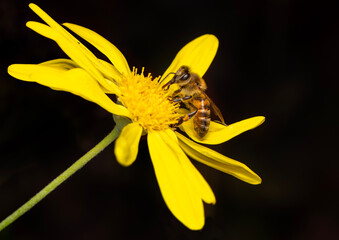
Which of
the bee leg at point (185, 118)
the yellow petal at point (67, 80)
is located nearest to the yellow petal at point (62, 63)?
the yellow petal at point (67, 80)

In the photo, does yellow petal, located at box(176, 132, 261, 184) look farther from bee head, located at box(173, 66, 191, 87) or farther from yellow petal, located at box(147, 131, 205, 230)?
bee head, located at box(173, 66, 191, 87)

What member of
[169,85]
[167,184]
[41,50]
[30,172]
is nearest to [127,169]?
[30,172]

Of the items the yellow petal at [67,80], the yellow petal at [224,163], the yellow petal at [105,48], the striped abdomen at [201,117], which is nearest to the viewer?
the yellow petal at [67,80]

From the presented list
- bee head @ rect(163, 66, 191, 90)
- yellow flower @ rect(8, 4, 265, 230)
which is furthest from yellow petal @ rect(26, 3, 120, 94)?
bee head @ rect(163, 66, 191, 90)

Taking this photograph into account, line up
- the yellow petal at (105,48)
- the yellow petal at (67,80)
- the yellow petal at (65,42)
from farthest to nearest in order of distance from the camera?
the yellow petal at (105,48)
the yellow petal at (65,42)
the yellow petal at (67,80)

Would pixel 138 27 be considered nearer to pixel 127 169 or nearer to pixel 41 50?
pixel 41 50

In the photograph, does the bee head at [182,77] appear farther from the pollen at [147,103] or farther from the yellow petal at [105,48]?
the yellow petal at [105,48]
